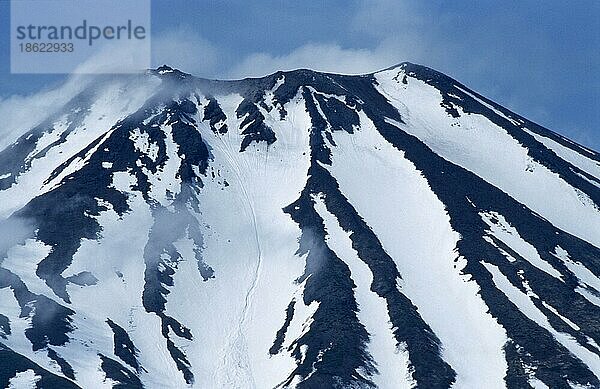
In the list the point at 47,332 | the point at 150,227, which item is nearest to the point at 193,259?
the point at 150,227

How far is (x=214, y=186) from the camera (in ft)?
506

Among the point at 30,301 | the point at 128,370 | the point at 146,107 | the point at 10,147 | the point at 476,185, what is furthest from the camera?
the point at 10,147

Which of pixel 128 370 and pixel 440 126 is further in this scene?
pixel 440 126

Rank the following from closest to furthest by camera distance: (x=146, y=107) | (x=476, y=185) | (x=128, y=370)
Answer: (x=128, y=370) → (x=476, y=185) → (x=146, y=107)

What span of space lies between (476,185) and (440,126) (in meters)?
33.7

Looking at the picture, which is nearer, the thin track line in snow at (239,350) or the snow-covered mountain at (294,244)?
the snow-covered mountain at (294,244)

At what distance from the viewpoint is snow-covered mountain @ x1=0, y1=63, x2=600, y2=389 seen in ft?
335

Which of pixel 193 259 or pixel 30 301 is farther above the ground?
pixel 193 259

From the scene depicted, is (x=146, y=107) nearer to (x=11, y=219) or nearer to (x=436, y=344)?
(x=11, y=219)

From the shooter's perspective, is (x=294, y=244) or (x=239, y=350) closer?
(x=239, y=350)

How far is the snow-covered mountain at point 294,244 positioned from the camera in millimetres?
102125

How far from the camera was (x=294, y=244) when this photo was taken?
134250 millimetres

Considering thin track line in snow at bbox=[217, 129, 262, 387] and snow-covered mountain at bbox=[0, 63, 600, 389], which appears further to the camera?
thin track line in snow at bbox=[217, 129, 262, 387]

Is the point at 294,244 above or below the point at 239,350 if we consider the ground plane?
above
